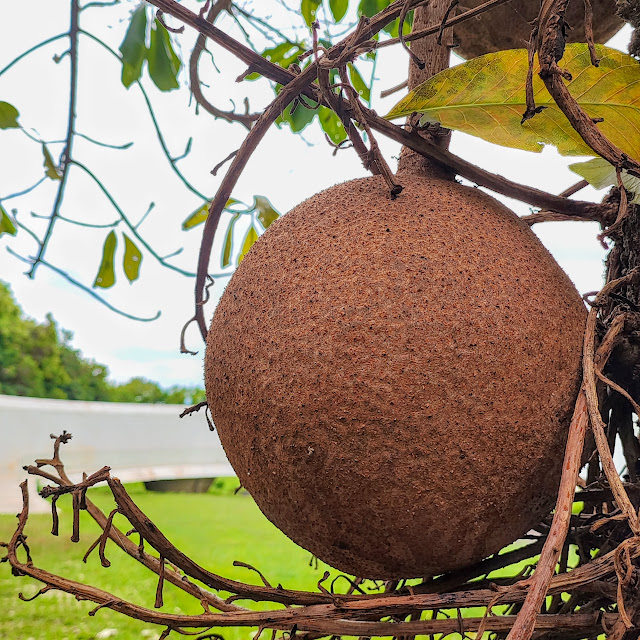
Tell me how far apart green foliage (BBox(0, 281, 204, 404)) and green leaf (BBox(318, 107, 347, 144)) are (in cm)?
88

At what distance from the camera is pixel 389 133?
1.57 feet

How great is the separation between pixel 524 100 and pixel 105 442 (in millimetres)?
1033

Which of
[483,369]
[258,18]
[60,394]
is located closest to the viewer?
[483,369]

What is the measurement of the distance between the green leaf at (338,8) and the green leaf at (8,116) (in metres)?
0.51

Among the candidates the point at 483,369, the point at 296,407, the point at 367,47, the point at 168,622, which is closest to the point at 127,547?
the point at 168,622

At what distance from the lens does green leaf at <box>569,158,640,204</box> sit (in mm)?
489

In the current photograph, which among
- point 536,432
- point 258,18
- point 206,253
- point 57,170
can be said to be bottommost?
point 536,432

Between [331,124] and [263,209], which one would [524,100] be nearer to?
[263,209]

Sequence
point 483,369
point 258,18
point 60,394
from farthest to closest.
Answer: point 60,394 → point 258,18 → point 483,369

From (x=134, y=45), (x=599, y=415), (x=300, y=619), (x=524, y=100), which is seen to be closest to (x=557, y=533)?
(x=599, y=415)

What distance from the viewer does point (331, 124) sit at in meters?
1.03

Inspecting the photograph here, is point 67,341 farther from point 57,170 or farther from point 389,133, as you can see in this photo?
point 389,133

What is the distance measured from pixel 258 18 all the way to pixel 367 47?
601mm

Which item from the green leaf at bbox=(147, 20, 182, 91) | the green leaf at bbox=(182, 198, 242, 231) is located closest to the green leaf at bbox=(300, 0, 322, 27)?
the green leaf at bbox=(147, 20, 182, 91)
